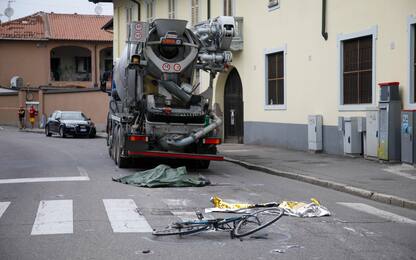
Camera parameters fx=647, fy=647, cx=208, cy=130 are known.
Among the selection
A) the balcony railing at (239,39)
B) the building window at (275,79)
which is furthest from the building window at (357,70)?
the balcony railing at (239,39)

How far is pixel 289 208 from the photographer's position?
10297mm

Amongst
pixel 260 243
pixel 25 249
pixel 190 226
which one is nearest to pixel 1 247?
pixel 25 249

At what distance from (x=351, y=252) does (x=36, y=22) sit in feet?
174

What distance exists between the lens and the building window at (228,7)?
85.5ft

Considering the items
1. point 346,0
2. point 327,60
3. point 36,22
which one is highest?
point 36,22

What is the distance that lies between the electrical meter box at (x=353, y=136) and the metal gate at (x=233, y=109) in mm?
8456

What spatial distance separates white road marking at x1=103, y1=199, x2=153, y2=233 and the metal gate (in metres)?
15.5

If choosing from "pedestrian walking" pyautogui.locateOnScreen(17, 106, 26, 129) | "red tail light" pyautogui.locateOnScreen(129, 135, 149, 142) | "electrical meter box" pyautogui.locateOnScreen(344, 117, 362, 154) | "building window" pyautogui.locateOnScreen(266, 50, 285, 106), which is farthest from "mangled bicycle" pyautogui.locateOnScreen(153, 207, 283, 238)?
"pedestrian walking" pyautogui.locateOnScreen(17, 106, 26, 129)

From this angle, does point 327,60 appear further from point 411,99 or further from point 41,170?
point 41,170

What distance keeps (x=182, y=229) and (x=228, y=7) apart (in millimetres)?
18932

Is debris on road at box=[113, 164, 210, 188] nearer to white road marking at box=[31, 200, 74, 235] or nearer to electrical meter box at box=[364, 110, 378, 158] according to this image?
white road marking at box=[31, 200, 74, 235]

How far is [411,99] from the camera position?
53.4ft

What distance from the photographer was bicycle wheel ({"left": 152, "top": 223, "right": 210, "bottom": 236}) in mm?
8305

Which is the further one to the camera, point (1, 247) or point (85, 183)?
point (85, 183)
